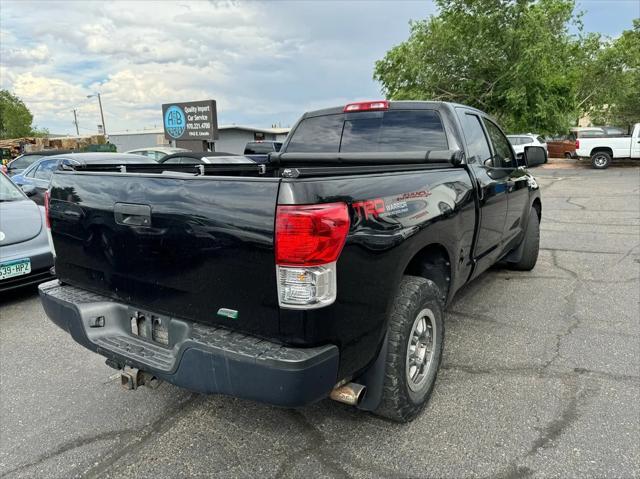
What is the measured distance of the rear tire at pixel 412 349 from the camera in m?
2.47

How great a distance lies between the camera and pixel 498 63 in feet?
69.0

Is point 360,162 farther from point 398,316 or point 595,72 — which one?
point 595,72

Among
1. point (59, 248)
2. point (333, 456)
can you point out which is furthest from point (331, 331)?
point (59, 248)

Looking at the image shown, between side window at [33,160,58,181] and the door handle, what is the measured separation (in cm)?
850

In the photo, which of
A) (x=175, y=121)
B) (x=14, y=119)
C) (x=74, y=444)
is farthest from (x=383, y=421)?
(x=14, y=119)

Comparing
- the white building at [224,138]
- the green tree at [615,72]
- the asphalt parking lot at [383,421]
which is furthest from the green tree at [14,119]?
the asphalt parking lot at [383,421]

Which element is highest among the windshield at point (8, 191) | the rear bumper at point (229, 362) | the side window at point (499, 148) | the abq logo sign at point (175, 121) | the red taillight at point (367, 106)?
the abq logo sign at point (175, 121)

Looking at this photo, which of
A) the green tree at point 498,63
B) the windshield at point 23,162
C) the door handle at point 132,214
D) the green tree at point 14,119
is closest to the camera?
the door handle at point 132,214

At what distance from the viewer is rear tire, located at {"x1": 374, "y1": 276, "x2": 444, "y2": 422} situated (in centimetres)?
247

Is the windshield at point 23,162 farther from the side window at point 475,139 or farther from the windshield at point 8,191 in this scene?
the side window at point 475,139

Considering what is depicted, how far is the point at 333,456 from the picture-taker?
8.30 feet

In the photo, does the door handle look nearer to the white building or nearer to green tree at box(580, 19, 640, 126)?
green tree at box(580, 19, 640, 126)

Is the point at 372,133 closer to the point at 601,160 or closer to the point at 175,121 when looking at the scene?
the point at 175,121

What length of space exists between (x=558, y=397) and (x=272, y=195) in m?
2.37
